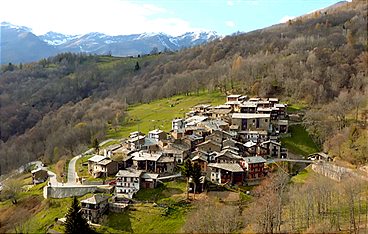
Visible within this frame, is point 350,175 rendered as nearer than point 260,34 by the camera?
Yes

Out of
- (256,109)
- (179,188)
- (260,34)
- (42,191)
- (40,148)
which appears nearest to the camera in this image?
(179,188)

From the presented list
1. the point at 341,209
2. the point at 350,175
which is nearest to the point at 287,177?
the point at 350,175

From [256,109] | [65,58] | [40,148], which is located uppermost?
[65,58]

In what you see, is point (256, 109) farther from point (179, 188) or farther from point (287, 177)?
point (179, 188)

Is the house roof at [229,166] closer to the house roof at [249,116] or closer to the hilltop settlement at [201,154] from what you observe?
the hilltop settlement at [201,154]

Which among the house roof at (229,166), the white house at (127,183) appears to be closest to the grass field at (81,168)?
the white house at (127,183)

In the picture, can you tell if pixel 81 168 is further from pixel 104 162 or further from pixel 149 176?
pixel 149 176

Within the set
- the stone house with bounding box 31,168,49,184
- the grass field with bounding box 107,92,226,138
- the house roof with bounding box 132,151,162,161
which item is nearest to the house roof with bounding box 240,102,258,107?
the grass field with bounding box 107,92,226,138
